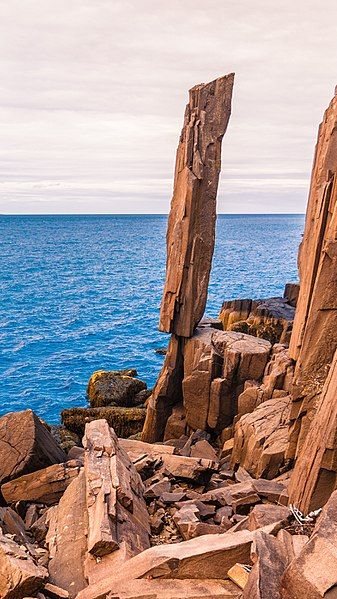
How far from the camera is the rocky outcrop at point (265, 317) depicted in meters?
33.0

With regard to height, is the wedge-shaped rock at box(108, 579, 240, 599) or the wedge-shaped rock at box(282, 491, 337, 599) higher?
the wedge-shaped rock at box(282, 491, 337, 599)

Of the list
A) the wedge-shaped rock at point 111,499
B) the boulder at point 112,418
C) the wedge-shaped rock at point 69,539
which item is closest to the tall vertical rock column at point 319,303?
the wedge-shaped rock at point 111,499

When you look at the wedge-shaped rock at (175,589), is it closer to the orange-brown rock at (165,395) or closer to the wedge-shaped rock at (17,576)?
the wedge-shaped rock at (17,576)

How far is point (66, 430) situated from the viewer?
28500 mm

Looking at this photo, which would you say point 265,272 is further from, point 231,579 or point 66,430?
point 231,579

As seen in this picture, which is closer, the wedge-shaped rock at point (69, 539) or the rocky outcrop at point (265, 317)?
the wedge-shaped rock at point (69, 539)

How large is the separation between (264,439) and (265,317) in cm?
1805

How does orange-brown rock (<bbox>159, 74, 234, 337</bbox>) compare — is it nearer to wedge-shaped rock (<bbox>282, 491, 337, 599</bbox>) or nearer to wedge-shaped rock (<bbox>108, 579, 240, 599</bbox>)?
wedge-shaped rock (<bbox>108, 579, 240, 599</bbox>)

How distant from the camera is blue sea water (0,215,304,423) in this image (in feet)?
134

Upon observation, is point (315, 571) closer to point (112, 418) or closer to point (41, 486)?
point (41, 486)

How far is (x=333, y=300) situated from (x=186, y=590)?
9157 mm

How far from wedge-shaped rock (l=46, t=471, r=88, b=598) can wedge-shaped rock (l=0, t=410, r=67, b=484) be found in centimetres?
233

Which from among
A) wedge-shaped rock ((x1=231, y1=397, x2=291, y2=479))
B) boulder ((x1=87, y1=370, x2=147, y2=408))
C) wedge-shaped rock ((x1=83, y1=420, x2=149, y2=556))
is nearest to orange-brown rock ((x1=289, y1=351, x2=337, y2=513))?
wedge-shaped rock ((x1=83, y1=420, x2=149, y2=556))

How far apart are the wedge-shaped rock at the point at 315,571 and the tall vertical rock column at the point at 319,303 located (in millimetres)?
8907
